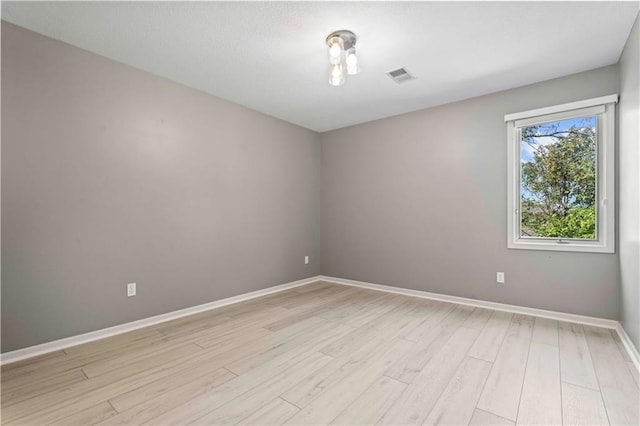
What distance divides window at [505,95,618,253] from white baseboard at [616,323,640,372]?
2.40 ft

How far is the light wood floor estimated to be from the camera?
1.61 metres

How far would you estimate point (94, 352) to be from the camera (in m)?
2.34

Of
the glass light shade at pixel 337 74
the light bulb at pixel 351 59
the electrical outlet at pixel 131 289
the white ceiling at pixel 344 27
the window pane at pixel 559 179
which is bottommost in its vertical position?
the electrical outlet at pixel 131 289

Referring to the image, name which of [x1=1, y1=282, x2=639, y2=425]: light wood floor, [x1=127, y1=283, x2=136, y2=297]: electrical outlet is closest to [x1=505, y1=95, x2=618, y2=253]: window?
[x1=1, y1=282, x2=639, y2=425]: light wood floor

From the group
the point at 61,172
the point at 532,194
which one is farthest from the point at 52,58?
the point at 532,194

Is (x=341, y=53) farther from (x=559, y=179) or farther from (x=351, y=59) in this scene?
(x=559, y=179)

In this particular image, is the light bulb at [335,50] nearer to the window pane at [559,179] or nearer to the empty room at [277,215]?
the empty room at [277,215]

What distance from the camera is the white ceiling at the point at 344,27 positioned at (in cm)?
206

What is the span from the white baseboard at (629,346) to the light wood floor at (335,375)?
0.06m

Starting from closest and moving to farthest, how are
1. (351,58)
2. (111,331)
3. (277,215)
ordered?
1. (351,58)
2. (111,331)
3. (277,215)

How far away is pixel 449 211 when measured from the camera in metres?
3.74

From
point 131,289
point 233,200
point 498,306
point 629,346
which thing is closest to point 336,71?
point 233,200

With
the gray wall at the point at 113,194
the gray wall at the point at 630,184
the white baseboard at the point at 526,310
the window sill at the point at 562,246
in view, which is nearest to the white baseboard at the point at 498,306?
the white baseboard at the point at 526,310

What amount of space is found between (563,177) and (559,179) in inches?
1.5
